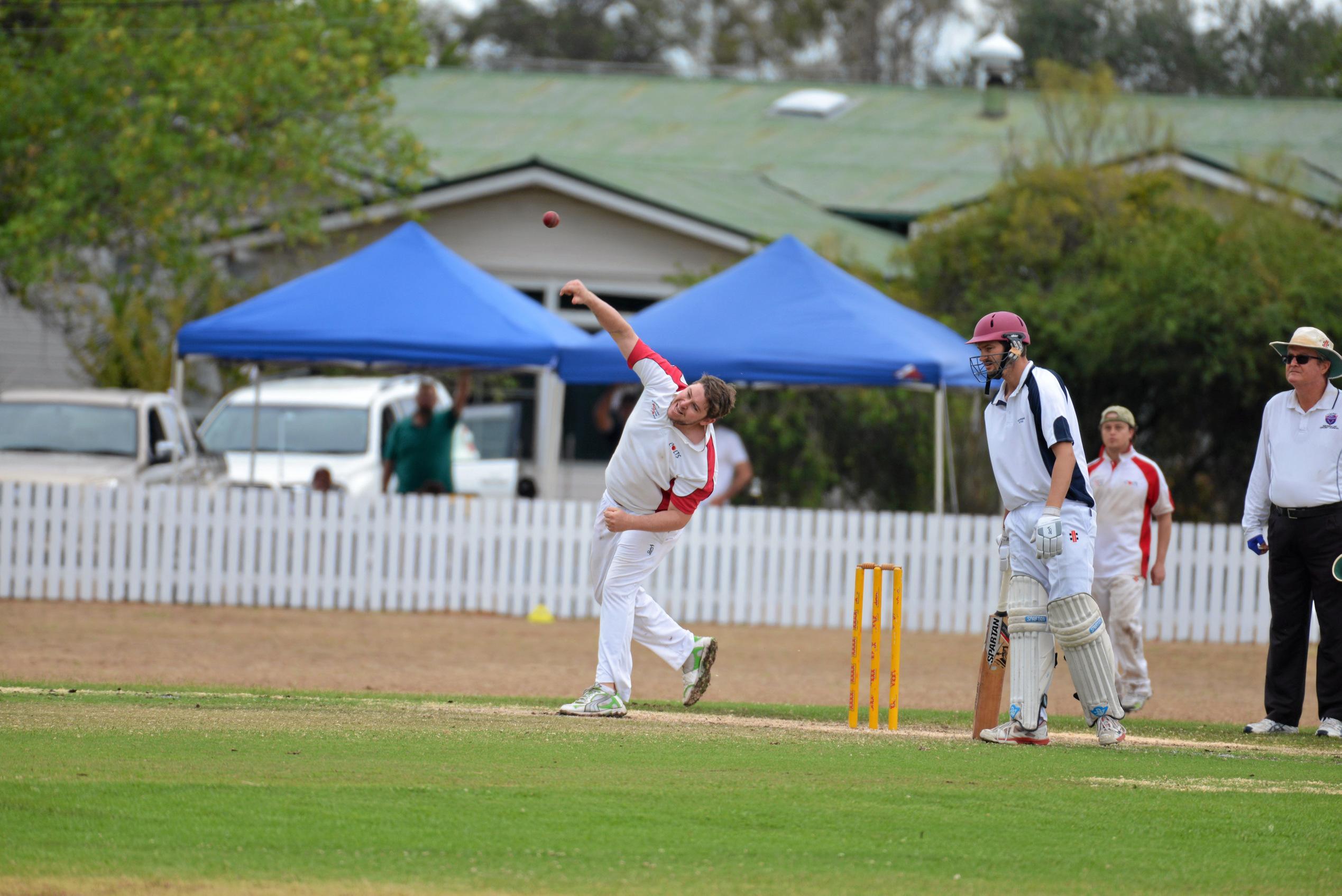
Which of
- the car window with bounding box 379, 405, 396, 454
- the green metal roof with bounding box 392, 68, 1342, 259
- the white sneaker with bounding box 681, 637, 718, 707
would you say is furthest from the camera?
the green metal roof with bounding box 392, 68, 1342, 259

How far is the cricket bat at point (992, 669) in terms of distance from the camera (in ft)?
27.8

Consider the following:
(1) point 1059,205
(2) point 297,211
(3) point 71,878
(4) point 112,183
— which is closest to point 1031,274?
(1) point 1059,205

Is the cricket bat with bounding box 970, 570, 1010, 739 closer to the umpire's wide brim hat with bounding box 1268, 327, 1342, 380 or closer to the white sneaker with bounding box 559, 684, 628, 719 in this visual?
the white sneaker with bounding box 559, 684, 628, 719

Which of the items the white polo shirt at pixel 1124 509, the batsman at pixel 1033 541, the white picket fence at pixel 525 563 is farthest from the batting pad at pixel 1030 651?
the white picket fence at pixel 525 563

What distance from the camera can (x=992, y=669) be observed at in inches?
335

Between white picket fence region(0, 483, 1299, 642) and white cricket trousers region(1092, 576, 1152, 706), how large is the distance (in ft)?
16.2

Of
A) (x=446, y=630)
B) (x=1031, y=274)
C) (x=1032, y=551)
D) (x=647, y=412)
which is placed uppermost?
(x=1031, y=274)

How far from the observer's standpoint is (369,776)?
6.64 meters

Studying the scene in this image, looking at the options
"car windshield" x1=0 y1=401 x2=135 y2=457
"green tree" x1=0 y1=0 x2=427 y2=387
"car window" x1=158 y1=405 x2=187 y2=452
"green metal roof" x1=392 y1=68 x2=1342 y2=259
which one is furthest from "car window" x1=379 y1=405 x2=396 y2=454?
"green metal roof" x1=392 y1=68 x2=1342 y2=259

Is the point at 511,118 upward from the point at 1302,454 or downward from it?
upward

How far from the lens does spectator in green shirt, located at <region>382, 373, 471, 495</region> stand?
55.3 feet

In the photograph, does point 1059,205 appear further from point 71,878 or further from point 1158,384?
point 71,878

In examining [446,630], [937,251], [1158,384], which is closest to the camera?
[446,630]

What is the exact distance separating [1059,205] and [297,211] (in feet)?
32.7
